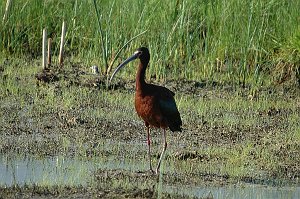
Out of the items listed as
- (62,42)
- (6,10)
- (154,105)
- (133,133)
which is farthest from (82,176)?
(6,10)

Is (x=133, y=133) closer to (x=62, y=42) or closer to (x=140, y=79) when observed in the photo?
(x=140, y=79)

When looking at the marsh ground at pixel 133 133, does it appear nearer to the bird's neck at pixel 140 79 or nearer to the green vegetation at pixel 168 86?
the green vegetation at pixel 168 86

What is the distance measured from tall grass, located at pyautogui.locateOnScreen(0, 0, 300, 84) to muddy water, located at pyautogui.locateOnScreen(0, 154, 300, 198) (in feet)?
12.0

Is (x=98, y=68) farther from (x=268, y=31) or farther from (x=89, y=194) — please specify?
(x=89, y=194)

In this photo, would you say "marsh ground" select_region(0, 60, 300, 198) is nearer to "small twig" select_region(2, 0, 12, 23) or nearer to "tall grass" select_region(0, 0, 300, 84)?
"tall grass" select_region(0, 0, 300, 84)

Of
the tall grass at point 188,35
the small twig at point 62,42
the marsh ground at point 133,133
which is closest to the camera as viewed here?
the marsh ground at point 133,133

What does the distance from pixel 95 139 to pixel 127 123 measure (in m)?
0.81

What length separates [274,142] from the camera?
30.1 feet

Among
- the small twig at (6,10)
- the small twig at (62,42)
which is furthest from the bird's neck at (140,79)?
the small twig at (6,10)

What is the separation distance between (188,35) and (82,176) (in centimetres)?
469

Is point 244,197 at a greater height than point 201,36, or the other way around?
point 201,36

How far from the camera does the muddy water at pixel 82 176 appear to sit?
7.35m

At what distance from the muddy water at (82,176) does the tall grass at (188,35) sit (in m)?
3.65

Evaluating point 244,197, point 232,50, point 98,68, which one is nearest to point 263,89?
point 232,50
